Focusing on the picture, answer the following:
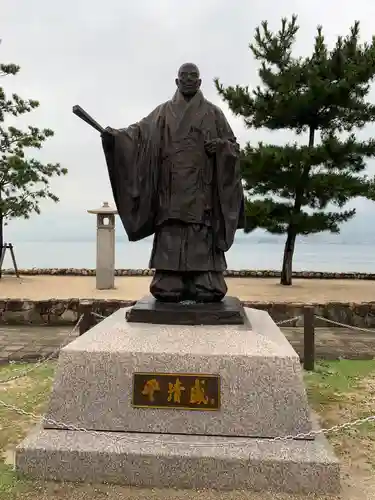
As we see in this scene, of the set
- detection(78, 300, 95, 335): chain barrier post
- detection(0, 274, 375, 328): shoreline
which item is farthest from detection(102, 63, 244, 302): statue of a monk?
detection(0, 274, 375, 328): shoreline

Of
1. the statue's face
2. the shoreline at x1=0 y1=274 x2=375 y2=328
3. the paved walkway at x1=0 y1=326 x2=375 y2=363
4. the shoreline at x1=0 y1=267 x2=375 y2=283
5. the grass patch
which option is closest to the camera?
the grass patch

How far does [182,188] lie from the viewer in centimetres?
386

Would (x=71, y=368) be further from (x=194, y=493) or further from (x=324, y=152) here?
(x=324, y=152)

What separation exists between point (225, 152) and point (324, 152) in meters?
8.78

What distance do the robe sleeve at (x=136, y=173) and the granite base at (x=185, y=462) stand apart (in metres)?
1.65

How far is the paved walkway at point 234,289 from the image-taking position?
432 inches

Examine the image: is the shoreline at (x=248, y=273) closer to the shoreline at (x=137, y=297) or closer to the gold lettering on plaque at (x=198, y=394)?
the shoreline at (x=137, y=297)

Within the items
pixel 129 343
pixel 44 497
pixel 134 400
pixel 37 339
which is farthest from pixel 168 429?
pixel 37 339

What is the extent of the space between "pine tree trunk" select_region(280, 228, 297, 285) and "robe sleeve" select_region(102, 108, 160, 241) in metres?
9.61

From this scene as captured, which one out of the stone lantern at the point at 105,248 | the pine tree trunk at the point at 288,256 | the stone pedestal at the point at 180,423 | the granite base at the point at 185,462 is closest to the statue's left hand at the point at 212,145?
the stone pedestal at the point at 180,423

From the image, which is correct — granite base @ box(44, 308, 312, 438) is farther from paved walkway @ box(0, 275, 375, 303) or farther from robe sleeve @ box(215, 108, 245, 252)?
paved walkway @ box(0, 275, 375, 303)

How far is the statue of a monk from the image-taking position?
3.87 m

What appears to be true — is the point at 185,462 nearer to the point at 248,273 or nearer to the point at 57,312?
the point at 57,312

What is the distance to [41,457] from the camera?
296cm
